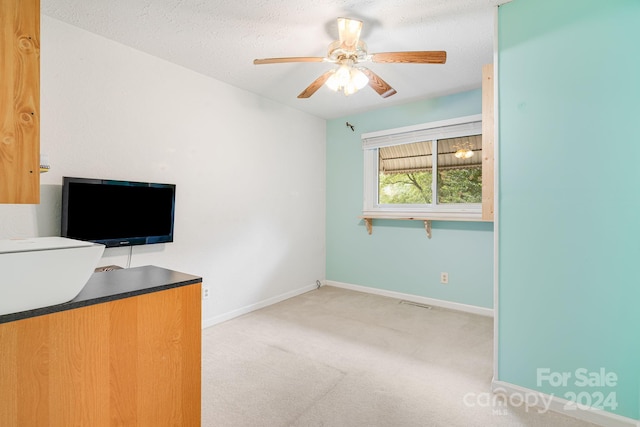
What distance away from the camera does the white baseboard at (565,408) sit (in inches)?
67.3

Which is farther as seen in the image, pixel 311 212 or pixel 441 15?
pixel 311 212

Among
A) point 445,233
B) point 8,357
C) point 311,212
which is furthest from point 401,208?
point 8,357

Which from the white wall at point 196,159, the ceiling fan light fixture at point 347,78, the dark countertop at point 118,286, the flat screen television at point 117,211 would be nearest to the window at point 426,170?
the white wall at point 196,159

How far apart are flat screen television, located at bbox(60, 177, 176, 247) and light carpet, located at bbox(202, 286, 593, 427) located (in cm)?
110

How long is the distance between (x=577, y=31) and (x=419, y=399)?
7.77 ft

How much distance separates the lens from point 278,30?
2.34 metres

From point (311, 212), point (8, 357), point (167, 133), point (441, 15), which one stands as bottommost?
point (8, 357)

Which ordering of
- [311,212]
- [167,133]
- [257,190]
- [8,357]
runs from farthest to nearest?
[311,212], [257,190], [167,133], [8,357]

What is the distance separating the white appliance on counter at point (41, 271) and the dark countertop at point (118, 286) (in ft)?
0.06

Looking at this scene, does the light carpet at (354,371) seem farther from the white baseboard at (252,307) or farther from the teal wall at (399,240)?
the teal wall at (399,240)

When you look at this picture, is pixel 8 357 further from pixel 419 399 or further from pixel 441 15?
pixel 441 15

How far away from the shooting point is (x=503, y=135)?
6.69 feet

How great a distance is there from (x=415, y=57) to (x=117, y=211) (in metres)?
2.42

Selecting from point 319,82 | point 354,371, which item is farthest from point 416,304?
point 319,82
